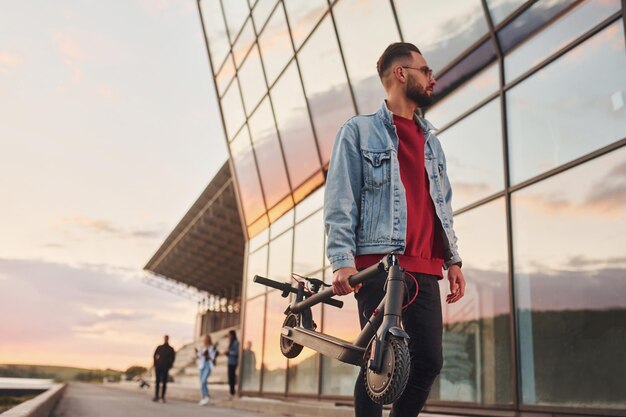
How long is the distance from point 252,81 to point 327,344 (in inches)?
521

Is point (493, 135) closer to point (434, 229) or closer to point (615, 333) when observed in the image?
point (615, 333)

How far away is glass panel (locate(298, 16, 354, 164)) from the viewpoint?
11375 mm

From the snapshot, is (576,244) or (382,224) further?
(576,244)

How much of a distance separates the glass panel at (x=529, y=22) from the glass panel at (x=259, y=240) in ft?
31.6

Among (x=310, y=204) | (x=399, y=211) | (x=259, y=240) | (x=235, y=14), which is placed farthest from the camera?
(x=259, y=240)

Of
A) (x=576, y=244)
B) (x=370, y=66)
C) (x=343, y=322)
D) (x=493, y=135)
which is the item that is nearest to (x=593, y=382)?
(x=576, y=244)

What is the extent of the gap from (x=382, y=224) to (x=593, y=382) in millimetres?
4087

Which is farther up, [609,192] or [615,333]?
[609,192]

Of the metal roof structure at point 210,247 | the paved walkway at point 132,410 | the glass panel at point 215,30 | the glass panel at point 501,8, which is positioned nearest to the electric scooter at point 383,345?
the glass panel at point 501,8

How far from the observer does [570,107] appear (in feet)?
21.6

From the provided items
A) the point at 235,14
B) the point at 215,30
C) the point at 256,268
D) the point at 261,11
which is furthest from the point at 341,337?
the point at 215,30

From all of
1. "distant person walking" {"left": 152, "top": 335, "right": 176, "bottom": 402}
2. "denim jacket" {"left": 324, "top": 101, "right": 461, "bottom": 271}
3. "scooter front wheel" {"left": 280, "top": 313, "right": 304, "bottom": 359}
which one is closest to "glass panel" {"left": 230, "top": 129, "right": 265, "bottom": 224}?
"distant person walking" {"left": 152, "top": 335, "right": 176, "bottom": 402}

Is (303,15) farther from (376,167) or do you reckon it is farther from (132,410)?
(376,167)

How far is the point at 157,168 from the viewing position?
3195 centimetres
